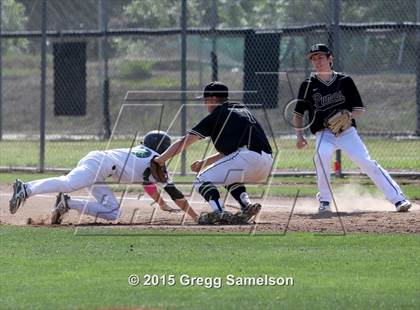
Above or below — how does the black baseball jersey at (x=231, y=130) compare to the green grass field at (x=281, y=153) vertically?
above

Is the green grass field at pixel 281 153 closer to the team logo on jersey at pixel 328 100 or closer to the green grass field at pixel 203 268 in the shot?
the team logo on jersey at pixel 328 100

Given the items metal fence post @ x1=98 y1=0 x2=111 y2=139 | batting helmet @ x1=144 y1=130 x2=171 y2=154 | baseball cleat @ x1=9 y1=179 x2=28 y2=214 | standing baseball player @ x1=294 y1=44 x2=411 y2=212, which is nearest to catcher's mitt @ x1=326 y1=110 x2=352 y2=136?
standing baseball player @ x1=294 y1=44 x2=411 y2=212

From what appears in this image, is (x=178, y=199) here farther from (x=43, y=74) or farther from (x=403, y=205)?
(x=43, y=74)

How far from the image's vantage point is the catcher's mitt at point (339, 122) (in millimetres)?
12469

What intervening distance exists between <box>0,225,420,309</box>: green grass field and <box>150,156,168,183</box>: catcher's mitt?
83cm

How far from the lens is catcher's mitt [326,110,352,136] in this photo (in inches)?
491

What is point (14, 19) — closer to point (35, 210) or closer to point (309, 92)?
point (35, 210)

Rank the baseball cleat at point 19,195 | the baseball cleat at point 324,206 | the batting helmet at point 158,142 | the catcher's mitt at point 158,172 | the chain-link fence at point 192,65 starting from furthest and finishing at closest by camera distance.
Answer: the chain-link fence at point 192,65
the baseball cleat at point 324,206
the batting helmet at point 158,142
the baseball cleat at point 19,195
the catcher's mitt at point 158,172

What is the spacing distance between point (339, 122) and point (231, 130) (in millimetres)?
1600

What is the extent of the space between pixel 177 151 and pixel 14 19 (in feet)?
53.2

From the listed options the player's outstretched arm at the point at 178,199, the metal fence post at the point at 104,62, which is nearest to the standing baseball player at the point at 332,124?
the player's outstretched arm at the point at 178,199

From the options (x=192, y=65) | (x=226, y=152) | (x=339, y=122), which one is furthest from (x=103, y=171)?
(x=192, y=65)

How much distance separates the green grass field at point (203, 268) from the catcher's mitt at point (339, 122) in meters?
2.27

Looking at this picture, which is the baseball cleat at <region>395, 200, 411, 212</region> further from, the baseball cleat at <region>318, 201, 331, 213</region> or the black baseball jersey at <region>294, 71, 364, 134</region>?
the black baseball jersey at <region>294, 71, 364, 134</region>
